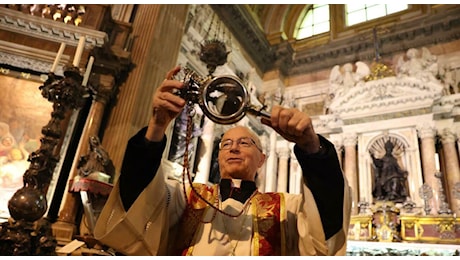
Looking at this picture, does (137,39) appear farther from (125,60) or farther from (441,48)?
(441,48)

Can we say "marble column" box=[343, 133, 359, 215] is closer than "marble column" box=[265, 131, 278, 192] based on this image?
Yes

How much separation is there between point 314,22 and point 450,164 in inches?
283

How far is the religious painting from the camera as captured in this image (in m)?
3.92

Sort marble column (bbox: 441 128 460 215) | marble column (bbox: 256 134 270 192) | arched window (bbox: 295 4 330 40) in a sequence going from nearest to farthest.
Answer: marble column (bbox: 441 128 460 215) < marble column (bbox: 256 134 270 192) < arched window (bbox: 295 4 330 40)

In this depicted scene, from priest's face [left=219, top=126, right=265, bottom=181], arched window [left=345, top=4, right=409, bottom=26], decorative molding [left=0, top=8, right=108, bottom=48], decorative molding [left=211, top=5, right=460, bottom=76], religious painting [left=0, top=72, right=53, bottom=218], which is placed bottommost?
priest's face [left=219, top=126, right=265, bottom=181]

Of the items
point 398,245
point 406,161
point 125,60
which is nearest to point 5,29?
point 125,60

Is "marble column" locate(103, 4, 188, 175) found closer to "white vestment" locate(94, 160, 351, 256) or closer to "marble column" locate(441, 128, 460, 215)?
"white vestment" locate(94, 160, 351, 256)

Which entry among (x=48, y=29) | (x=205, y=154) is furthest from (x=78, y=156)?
(x=205, y=154)

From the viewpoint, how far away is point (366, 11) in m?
11.3

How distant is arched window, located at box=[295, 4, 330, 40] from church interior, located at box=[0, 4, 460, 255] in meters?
0.05

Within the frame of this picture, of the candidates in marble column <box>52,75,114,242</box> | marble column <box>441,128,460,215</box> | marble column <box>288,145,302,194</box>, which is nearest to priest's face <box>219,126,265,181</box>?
marble column <box>52,75,114,242</box>

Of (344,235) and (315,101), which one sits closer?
(344,235)

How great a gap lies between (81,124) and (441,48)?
366 inches

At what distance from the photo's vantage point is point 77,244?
3092 millimetres
